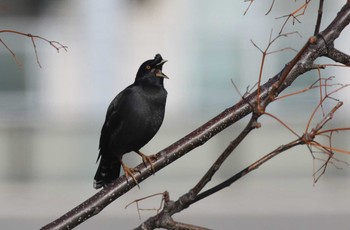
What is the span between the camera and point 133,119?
3.36 meters

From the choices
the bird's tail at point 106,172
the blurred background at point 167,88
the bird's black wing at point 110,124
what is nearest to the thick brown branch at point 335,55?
the bird's tail at point 106,172

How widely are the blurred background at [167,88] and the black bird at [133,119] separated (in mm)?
5836

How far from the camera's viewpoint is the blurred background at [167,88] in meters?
9.48

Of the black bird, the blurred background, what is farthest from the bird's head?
the blurred background

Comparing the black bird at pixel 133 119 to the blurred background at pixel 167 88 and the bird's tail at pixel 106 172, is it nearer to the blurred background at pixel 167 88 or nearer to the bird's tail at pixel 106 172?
the bird's tail at pixel 106 172

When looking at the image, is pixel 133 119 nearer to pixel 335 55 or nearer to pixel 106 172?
pixel 106 172

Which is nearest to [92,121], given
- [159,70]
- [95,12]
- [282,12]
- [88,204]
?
[95,12]

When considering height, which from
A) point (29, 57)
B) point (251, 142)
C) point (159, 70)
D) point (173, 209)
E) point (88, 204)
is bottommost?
point (173, 209)

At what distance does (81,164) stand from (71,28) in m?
1.60

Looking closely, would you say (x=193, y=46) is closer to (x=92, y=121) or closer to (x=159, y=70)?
(x=92, y=121)

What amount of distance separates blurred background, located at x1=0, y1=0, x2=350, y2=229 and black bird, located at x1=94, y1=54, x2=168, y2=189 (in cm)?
584

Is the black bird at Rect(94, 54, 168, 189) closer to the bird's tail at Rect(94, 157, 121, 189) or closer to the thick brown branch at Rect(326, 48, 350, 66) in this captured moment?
the bird's tail at Rect(94, 157, 121, 189)

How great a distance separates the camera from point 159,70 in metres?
3.47

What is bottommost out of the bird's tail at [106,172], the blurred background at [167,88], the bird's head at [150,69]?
the bird's tail at [106,172]
